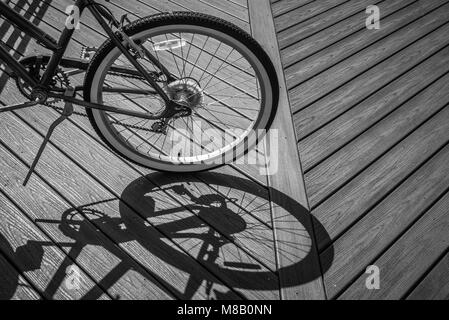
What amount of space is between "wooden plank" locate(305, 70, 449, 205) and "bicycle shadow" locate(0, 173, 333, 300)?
0.18 metres

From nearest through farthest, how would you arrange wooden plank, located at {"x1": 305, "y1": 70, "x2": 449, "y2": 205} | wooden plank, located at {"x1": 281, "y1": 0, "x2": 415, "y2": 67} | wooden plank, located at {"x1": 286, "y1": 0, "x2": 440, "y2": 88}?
wooden plank, located at {"x1": 305, "y1": 70, "x2": 449, "y2": 205}
wooden plank, located at {"x1": 286, "y1": 0, "x2": 440, "y2": 88}
wooden plank, located at {"x1": 281, "y1": 0, "x2": 415, "y2": 67}

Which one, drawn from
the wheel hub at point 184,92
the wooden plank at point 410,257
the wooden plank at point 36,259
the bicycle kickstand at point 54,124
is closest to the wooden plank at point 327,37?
the wheel hub at point 184,92

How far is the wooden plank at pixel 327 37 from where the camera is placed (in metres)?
2.37

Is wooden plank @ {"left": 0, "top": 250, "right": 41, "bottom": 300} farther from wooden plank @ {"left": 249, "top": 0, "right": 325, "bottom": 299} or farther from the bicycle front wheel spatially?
wooden plank @ {"left": 249, "top": 0, "right": 325, "bottom": 299}

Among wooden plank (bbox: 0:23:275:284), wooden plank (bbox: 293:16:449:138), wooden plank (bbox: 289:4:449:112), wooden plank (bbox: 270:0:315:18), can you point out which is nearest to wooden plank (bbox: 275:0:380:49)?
wooden plank (bbox: 270:0:315:18)

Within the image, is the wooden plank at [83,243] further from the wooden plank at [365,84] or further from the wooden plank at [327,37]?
the wooden plank at [327,37]

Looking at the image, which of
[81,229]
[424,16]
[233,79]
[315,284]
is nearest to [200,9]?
[233,79]

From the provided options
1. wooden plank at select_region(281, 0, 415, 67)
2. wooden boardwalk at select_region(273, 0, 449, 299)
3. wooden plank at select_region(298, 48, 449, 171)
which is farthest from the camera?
wooden plank at select_region(281, 0, 415, 67)

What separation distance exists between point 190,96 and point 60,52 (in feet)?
1.65

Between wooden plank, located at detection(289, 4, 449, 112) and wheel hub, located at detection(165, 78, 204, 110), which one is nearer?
wheel hub, located at detection(165, 78, 204, 110)

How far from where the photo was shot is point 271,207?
5.44 feet

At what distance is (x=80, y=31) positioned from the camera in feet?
7.95

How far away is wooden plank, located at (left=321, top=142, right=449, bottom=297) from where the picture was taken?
1.47 metres

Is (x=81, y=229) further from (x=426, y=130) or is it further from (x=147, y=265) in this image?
(x=426, y=130)
